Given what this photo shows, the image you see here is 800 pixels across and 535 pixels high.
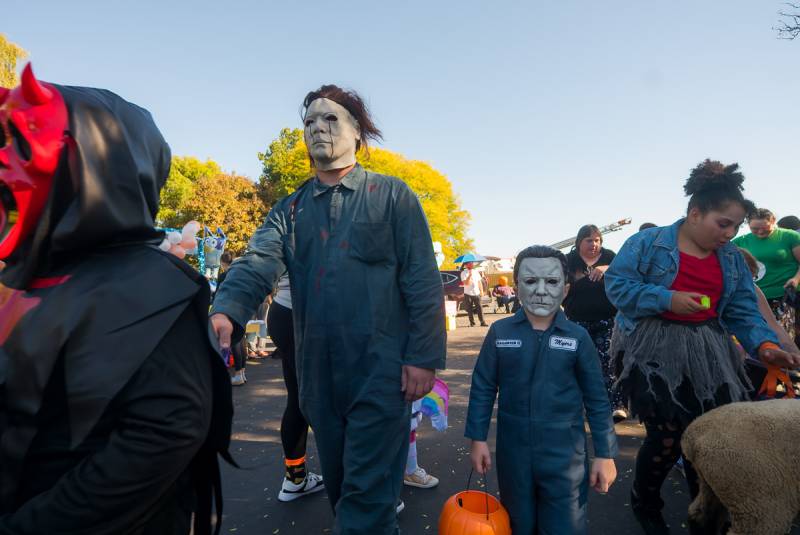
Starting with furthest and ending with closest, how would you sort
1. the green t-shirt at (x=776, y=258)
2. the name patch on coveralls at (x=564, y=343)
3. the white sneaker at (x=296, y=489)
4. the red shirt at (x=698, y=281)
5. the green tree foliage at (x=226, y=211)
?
the green tree foliage at (x=226, y=211)
the green t-shirt at (x=776, y=258)
the white sneaker at (x=296, y=489)
the red shirt at (x=698, y=281)
the name patch on coveralls at (x=564, y=343)

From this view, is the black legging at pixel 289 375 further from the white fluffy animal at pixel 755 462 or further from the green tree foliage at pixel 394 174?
the green tree foliage at pixel 394 174

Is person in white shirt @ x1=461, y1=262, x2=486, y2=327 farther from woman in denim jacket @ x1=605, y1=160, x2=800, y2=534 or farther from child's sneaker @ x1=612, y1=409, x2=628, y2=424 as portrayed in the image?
woman in denim jacket @ x1=605, y1=160, x2=800, y2=534

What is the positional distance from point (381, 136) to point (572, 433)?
173cm

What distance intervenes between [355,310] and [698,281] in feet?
6.53

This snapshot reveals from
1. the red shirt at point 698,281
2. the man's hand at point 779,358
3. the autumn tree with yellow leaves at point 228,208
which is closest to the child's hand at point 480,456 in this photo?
the red shirt at point 698,281

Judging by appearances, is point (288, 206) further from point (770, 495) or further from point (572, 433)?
point (770, 495)

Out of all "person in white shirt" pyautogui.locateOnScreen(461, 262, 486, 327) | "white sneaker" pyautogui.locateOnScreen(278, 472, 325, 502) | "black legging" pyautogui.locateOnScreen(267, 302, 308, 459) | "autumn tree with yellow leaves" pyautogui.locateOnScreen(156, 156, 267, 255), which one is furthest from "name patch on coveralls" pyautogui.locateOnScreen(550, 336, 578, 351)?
"autumn tree with yellow leaves" pyautogui.locateOnScreen(156, 156, 267, 255)

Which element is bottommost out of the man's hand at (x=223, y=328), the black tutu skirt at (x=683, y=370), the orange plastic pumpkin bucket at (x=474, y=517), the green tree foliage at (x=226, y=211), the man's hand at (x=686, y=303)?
the orange plastic pumpkin bucket at (x=474, y=517)

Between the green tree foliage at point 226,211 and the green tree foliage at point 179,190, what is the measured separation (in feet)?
5.01

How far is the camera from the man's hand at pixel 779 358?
2.43 m

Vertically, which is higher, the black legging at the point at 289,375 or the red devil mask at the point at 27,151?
the red devil mask at the point at 27,151

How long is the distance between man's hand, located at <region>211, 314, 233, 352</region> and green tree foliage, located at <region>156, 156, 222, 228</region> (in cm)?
2563

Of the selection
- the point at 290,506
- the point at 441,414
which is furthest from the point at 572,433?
the point at 290,506

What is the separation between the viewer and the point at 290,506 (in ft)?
10.4
